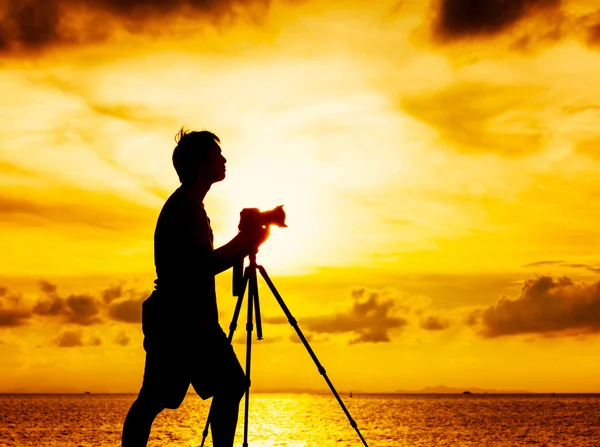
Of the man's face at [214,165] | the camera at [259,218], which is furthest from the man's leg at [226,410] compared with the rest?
the man's face at [214,165]

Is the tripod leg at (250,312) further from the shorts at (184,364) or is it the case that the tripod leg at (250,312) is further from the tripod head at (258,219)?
the shorts at (184,364)

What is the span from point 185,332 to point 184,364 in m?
0.21

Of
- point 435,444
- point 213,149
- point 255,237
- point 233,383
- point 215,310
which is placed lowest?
point 435,444

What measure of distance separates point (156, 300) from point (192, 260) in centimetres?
37

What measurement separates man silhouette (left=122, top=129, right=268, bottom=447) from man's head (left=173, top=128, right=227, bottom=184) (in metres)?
0.24

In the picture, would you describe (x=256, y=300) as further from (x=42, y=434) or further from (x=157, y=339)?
(x=42, y=434)

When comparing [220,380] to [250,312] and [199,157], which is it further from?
[199,157]

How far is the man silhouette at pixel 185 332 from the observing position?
510 centimetres

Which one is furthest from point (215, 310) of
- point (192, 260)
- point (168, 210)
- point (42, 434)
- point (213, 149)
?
point (42, 434)

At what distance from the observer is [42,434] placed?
193 ft

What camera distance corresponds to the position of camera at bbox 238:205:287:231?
5434 millimetres

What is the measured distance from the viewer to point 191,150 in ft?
17.8

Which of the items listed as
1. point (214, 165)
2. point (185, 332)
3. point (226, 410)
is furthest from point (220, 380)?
point (214, 165)

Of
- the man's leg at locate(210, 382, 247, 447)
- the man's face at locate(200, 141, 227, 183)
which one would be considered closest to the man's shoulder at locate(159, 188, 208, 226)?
the man's face at locate(200, 141, 227, 183)
